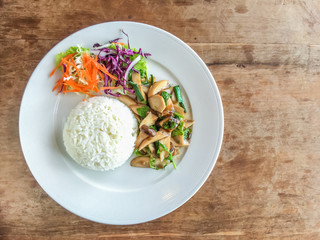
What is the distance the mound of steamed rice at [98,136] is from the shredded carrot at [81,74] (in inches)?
7.1

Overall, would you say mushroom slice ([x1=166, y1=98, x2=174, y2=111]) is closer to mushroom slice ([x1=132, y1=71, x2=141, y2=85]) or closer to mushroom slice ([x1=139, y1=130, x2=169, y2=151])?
mushroom slice ([x1=139, y1=130, x2=169, y2=151])

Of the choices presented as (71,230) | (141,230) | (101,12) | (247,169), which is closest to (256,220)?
(247,169)

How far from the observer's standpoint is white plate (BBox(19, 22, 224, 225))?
2566 millimetres

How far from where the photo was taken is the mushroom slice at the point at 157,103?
2.59m

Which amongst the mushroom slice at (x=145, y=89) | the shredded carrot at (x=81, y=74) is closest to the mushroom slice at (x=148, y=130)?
the mushroom slice at (x=145, y=89)

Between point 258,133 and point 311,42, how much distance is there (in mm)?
1133

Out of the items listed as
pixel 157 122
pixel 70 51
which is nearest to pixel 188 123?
pixel 157 122

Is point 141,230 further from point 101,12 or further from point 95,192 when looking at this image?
point 101,12

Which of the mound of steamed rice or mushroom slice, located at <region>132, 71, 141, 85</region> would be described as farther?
mushroom slice, located at <region>132, 71, 141, 85</region>

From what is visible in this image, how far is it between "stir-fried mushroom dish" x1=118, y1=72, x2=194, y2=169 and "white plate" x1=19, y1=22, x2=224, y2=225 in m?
0.10

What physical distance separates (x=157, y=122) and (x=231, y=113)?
82 centimetres

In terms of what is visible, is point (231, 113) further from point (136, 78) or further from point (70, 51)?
point (70, 51)

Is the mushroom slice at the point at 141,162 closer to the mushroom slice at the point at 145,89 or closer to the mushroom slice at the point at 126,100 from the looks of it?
the mushroom slice at the point at 126,100

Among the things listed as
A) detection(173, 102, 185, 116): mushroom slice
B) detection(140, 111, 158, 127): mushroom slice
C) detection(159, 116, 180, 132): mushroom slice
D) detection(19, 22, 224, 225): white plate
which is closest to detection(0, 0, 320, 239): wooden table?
detection(19, 22, 224, 225): white plate
